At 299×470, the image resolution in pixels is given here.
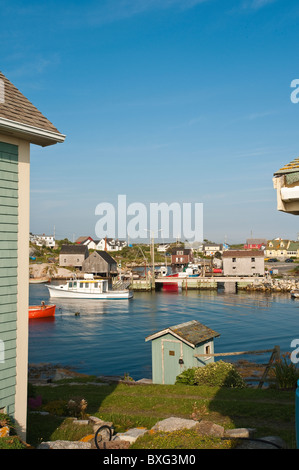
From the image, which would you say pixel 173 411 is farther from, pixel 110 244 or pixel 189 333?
pixel 110 244

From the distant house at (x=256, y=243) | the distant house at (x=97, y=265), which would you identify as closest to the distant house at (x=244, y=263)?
the distant house at (x=97, y=265)

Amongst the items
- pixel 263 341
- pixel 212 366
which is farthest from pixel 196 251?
pixel 212 366

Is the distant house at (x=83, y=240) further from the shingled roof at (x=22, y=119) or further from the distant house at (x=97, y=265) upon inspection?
the shingled roof at (x=22, y=119)

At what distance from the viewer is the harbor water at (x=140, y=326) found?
105 ft

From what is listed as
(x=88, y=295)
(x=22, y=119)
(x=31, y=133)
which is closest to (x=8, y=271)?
(x=31, y=133)

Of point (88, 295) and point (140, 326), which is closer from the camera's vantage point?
point (140, 326)

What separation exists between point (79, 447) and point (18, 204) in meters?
5.67

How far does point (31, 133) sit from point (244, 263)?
77669 mm

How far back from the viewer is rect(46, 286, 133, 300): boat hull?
69.3 meters

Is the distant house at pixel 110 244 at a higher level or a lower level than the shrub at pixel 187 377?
higher

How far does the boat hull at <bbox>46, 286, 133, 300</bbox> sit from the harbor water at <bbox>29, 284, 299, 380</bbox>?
136 centimetres

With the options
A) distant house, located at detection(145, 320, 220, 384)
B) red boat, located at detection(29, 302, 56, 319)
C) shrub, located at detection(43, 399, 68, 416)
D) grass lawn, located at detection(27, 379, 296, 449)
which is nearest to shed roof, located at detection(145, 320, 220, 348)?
distant house, located at detection(145, 320, 220, 384)

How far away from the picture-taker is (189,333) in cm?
1938

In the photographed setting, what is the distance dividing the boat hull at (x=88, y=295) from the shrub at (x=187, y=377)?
51875mm
